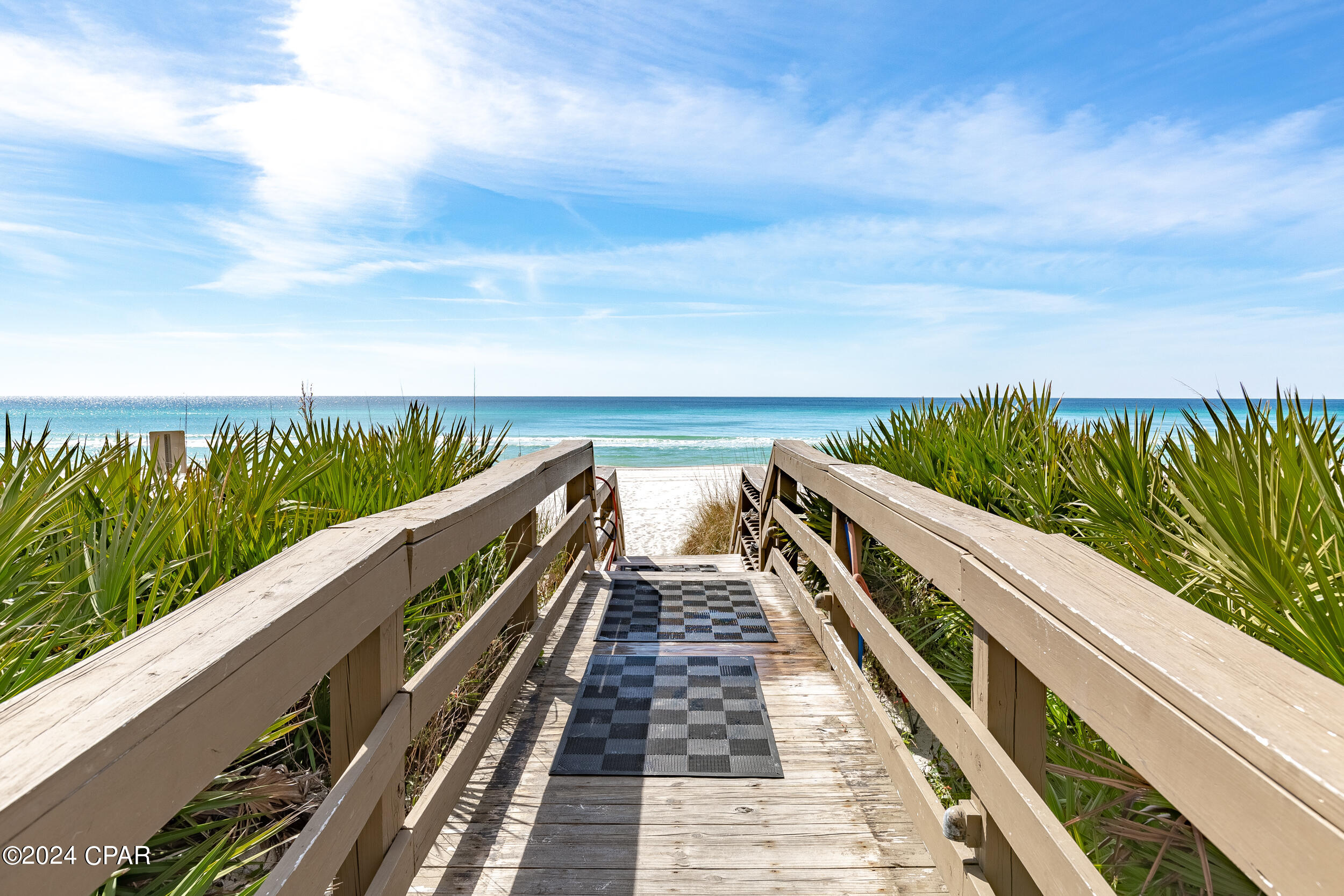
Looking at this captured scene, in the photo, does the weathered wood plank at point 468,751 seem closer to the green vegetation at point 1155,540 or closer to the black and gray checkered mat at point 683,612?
the black and gray checkered mat at point 683,612

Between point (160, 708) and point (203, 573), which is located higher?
point (160, 708)

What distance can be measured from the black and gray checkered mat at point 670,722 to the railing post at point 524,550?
1.38 ft

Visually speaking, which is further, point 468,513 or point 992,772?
point 468,513

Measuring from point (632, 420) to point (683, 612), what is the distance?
152 ft

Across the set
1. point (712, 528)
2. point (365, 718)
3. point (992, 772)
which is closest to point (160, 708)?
point (365, 718)

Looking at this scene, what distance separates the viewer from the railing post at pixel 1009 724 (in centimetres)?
140

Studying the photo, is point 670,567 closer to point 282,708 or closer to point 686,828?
point 686,828

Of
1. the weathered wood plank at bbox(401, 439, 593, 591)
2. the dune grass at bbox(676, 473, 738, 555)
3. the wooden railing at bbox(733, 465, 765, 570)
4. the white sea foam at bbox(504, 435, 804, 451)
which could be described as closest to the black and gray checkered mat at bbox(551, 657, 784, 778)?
the weathered wood plank at bbox(401, 439, 593, 591)

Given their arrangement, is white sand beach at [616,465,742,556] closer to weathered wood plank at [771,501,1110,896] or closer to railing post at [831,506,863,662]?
railing post at [831,506,863,662]

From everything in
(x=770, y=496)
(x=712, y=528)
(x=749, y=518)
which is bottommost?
(x=712, y=528)

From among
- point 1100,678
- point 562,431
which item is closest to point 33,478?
→ point 1100,678

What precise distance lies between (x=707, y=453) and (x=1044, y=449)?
25.4m

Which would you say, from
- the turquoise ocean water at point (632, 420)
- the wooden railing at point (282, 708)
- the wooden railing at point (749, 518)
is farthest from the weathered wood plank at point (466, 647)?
the turquoise ocean water at point (632, 420)

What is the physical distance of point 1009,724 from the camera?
4.69ft
